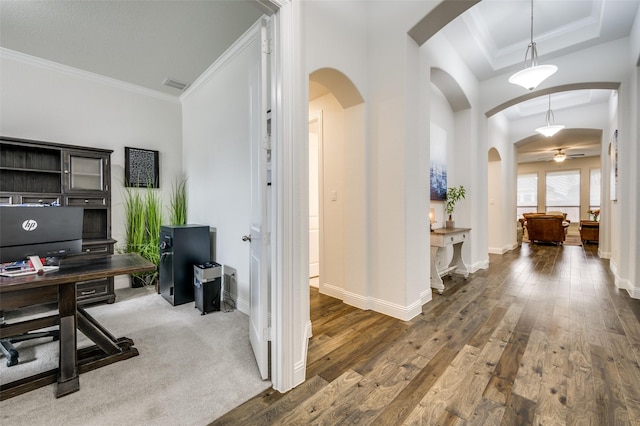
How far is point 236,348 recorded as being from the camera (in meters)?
2.17

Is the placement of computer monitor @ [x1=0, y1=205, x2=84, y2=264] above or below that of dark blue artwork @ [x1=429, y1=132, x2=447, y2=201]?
below

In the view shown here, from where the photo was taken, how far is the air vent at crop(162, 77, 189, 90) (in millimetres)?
3854

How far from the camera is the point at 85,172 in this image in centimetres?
337

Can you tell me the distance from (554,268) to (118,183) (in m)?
7.49

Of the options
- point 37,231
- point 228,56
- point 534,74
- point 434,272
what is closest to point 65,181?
point 37,231

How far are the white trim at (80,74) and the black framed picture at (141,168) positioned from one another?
2.93 ft

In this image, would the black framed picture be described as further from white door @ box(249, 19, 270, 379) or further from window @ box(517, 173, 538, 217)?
window @ box(517, 173, 538, 217)

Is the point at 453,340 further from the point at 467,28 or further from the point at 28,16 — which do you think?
the point at 28,16

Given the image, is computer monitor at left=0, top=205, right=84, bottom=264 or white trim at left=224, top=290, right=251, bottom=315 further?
white trim at left=224, top=290, right=251, bottom=315

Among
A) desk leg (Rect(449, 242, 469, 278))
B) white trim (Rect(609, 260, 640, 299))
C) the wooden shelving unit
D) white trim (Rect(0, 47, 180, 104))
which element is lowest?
white trim (Rect(609, 260, 640, 299))

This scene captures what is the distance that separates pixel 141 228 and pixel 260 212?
9.93ft

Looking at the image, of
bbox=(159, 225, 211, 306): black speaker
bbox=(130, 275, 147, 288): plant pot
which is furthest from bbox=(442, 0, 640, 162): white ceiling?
bbox=(130, 275, 147, 288): plant pot

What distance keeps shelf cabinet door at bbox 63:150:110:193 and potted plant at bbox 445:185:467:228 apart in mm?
5049

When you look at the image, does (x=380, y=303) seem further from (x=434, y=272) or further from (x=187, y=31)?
(x=187, y=31)
